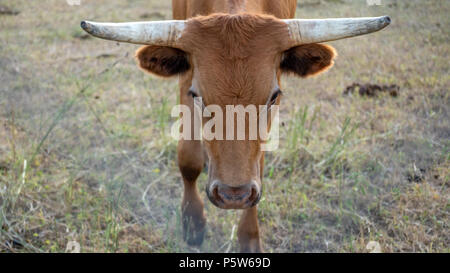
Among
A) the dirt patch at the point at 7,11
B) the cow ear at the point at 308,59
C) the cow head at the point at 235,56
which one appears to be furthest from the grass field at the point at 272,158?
the dirt patch at the point at 7,11

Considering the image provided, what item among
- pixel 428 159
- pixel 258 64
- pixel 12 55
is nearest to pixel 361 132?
pixel 428 159

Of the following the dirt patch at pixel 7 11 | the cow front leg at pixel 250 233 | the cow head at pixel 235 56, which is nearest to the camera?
the cow head at pixel 235 56

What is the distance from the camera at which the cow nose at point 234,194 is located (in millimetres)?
2232

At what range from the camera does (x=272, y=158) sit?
4023 mm

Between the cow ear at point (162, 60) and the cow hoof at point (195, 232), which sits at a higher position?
the cow ear at point (162, 60)

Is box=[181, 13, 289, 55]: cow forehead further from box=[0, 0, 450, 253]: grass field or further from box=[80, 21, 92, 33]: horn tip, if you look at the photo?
box=[0, 0, 450, 253]: grass field

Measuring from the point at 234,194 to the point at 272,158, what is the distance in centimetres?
184

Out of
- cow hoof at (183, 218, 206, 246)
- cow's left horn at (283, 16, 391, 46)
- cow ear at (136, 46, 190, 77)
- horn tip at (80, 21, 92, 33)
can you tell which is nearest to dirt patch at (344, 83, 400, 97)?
cow hoof at (183, 218, 206, 246)

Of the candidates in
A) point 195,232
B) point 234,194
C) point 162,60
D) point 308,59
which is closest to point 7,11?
point 162,60

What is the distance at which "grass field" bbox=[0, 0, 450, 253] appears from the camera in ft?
10.2

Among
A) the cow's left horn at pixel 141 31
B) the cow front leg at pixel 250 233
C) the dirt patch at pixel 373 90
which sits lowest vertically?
the cow front leg at pixel 250 233

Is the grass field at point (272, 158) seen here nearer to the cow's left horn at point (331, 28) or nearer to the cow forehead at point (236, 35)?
the cow forehead at point (236, 35)

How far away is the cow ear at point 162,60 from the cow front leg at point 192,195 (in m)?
0.78
